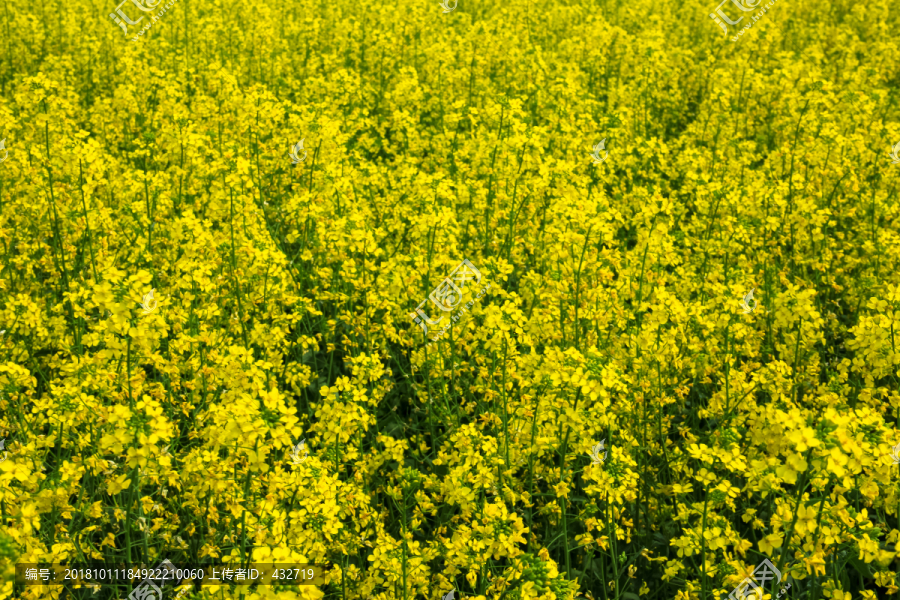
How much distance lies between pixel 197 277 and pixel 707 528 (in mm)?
2749

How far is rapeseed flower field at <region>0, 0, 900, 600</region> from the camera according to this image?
3473mm

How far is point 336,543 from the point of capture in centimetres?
356

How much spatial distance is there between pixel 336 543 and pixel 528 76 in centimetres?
628

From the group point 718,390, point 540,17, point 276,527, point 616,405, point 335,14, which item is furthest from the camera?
point 540,17

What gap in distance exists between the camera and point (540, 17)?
1138cm

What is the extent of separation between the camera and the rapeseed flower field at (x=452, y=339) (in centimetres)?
347

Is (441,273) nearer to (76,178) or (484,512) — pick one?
(484,512)

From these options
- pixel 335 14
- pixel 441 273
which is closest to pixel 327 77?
pixel 335 14

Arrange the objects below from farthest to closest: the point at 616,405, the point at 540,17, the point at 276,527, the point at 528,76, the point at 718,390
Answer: the point at 540,17 < the point at 528,76 < the point at 718,390 < the point at 616,405 < the point at 276,527

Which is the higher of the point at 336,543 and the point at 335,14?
the point at 335,14

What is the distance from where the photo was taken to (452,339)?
4.57 meters

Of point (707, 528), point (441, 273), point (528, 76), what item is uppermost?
point (528, 76)

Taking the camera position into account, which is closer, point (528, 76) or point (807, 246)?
point (807, 246)

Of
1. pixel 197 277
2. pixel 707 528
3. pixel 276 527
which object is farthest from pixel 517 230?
pixel 276 527
